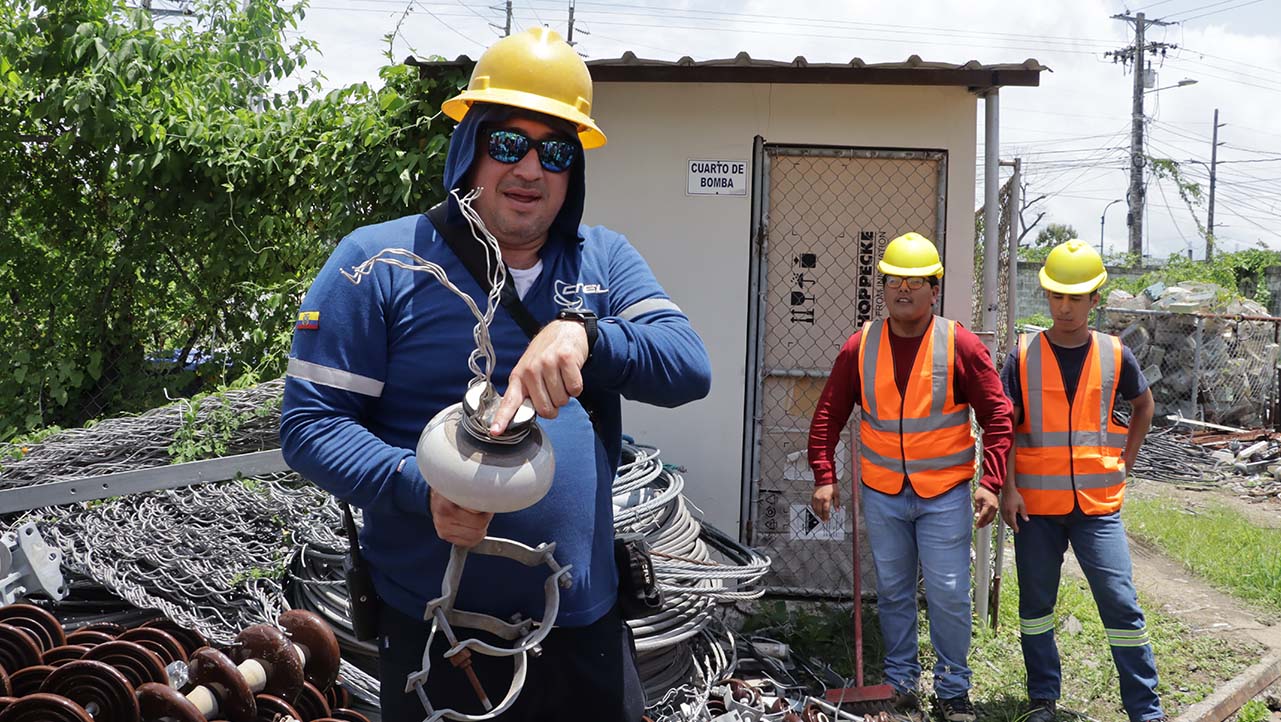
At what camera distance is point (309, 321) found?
203 cm

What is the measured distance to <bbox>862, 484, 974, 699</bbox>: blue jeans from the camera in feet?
16.7

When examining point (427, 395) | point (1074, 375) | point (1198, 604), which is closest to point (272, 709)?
point (427, 395)

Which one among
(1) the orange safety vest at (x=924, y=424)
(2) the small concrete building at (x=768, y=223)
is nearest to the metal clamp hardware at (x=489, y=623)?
(1) the orange safety vest at (x=924, y=424)

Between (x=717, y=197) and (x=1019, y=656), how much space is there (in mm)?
3200

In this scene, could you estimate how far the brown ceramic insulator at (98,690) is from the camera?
256 cm

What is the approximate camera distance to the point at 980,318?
21.1ft

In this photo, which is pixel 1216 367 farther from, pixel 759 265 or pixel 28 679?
Result: pixel 28 679

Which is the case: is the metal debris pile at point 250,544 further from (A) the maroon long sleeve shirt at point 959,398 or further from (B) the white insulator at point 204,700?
(B) the white insulator at point 204,700

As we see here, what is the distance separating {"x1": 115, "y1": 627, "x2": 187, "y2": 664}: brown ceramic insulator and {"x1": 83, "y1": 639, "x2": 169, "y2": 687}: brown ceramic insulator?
0.25 m

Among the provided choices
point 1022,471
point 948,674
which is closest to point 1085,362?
point 1022,471

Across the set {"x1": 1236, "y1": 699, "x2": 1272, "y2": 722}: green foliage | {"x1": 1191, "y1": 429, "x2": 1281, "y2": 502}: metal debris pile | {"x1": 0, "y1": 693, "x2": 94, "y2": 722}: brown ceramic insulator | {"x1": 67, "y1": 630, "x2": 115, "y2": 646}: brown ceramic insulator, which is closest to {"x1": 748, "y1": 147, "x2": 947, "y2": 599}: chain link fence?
{"x1": 1236, "y1": 699, "x2": 1272, "y2": 722}: green foliage

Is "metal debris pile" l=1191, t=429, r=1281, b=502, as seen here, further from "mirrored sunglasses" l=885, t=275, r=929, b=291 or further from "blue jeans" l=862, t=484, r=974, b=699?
"mirrored sunglasses" l=885, t=275, r=929, b=291

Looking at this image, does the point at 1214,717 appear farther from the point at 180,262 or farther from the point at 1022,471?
the point at 180,262

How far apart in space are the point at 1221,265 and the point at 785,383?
734 inches
